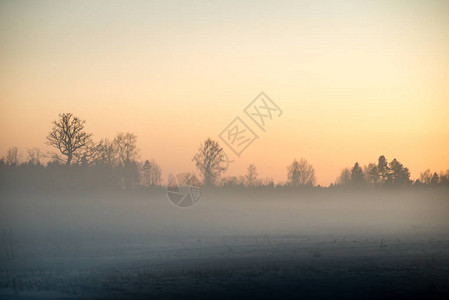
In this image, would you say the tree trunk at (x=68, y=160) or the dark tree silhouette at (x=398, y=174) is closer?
the tree trunk at (x=68, y=160)

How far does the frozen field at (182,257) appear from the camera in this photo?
31.3 m

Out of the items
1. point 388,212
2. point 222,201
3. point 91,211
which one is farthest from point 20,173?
point 388,212

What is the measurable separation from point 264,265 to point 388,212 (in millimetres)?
93038

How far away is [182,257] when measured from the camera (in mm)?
44906

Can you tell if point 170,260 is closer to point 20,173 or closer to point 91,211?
point 91,211

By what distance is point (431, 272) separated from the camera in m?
36.8
